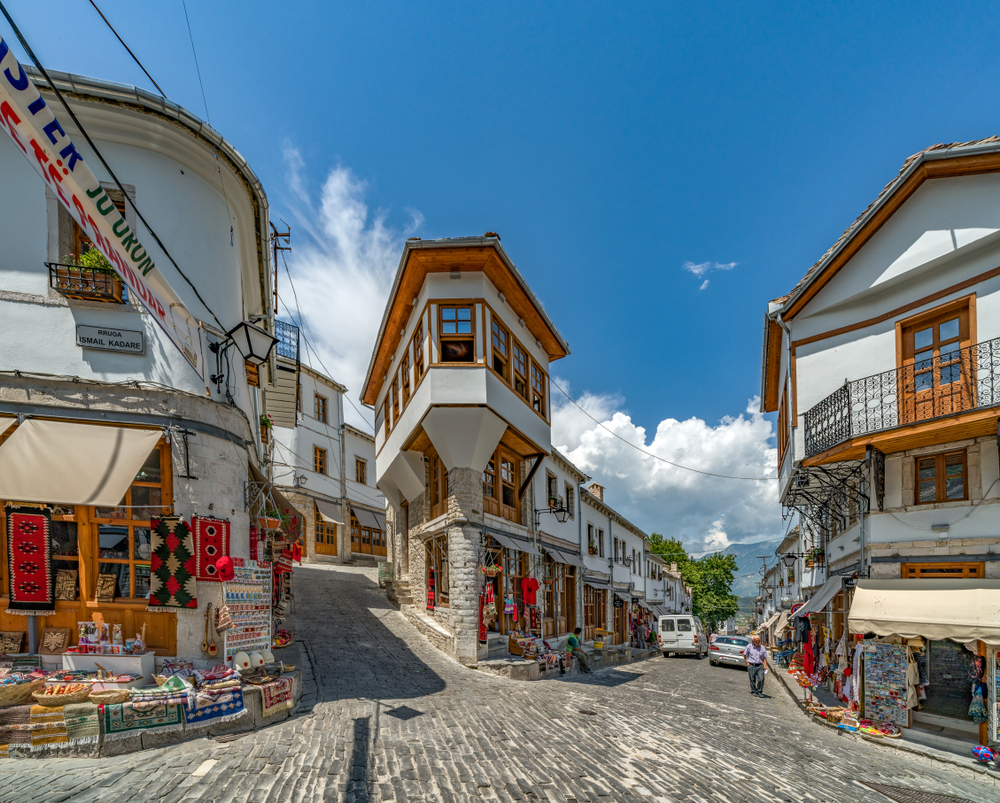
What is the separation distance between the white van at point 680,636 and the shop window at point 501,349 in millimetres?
17385

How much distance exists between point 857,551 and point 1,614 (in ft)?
46.8

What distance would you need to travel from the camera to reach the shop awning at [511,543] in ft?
47.8

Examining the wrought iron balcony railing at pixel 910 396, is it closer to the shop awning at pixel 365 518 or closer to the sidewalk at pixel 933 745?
the sidewalk at pixel 933 745

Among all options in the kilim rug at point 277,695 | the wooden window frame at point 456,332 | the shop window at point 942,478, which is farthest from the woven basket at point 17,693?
the shop window at point 942,478

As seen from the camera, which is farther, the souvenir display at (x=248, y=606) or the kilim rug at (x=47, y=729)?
the souvenir display at (x=248, y=606)

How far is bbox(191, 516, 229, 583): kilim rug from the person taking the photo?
762cm

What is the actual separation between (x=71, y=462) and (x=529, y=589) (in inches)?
483

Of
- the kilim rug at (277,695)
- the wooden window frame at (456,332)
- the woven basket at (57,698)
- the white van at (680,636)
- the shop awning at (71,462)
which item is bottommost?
the white van at (680,636)

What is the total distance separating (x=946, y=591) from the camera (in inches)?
354

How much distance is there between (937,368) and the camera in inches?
389

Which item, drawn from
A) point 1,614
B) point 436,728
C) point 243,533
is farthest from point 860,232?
point 1,614

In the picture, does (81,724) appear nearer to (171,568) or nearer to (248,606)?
(171,568)

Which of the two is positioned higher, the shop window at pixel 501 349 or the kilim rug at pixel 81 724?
the shop window at pixel 501 349

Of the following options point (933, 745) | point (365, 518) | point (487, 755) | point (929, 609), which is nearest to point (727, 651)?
point (933, 745)
